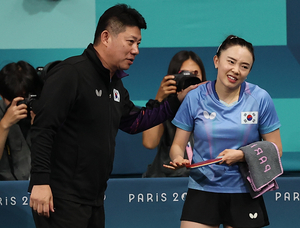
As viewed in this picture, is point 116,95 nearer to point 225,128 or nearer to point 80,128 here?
point 80,128

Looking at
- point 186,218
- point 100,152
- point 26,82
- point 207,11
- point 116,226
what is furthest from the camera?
point 207,11

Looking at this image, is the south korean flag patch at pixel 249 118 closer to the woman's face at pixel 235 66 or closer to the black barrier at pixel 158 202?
the woman's face at pixel 235 66

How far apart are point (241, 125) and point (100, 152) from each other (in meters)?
0.65

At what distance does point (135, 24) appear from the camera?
1.90 meters

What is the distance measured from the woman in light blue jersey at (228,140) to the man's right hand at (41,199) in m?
0.57

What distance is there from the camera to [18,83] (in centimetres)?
279

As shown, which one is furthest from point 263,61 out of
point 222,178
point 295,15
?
point 222,178

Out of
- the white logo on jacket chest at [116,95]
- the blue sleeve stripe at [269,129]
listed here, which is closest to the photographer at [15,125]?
the white logo on jacket chest at [116,95]

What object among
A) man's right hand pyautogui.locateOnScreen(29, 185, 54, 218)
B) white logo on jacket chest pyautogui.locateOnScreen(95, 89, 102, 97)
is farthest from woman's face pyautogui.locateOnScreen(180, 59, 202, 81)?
man's right hand pyautogui.locateOnScreen(29, 185, 54, 218)

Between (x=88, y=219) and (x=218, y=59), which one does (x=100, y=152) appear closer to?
(x=88, y=219)

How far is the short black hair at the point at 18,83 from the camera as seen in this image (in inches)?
109

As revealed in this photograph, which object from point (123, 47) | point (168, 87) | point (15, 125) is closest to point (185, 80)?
point (168, 87)

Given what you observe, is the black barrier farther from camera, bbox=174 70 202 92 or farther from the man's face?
the man's face

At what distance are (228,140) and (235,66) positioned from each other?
0.34m
